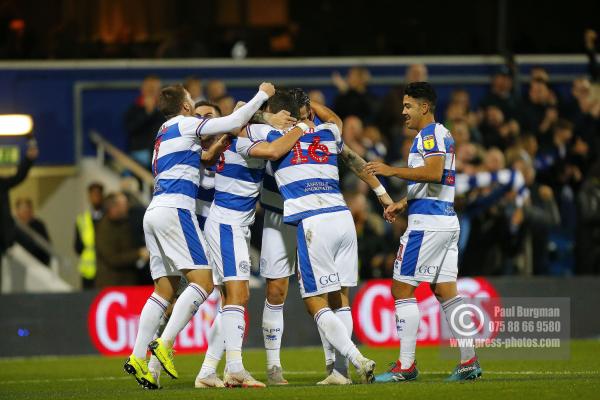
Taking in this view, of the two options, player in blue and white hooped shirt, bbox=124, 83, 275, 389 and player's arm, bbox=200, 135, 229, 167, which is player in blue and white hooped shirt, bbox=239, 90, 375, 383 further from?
player in blue and white hooped shirt, bbox=124, 83, 275, 389

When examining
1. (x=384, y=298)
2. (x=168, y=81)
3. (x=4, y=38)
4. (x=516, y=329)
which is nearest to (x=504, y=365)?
(x=516, y=329)

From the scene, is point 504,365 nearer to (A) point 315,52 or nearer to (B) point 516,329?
(B) point 516,329

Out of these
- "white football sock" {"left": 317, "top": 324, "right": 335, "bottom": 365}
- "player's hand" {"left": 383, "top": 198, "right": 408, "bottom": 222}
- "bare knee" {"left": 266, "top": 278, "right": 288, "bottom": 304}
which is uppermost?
"player's hand" {"left": 383, "top": 198, "right": 408, "bottom": 222}

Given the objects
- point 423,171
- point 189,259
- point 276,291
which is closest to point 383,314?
point 276,291

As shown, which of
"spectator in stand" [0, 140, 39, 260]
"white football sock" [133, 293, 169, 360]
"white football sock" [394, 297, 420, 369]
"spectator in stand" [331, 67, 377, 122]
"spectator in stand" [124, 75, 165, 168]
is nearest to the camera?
"white football sock" [133, 293, 169, 360]

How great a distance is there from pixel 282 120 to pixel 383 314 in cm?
622

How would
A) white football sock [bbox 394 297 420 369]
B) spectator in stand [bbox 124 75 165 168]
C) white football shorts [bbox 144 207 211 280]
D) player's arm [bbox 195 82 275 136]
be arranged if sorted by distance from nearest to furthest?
player's arm [bbox 195 82 275 136], white football sock [bbox 394 297 420 369], white football shorts [bbox 144 207 211 280], spectator in stand [bbox 124 75 165 168]

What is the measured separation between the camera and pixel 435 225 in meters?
11.2

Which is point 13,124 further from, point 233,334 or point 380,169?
point 380,169

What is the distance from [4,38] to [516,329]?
901 cm

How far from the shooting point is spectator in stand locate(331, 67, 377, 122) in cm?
1873

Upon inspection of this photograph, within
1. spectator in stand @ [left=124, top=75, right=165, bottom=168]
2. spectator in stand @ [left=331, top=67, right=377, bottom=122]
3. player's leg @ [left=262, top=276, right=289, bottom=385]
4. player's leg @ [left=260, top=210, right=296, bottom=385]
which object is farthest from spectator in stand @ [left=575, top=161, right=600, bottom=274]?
player's leg @ [left=262, top=276, right=289, bottom=385]

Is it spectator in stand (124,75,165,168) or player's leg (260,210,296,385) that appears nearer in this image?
player's leg (260,210,296,385)

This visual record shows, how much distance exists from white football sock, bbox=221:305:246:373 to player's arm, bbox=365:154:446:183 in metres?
1.61
